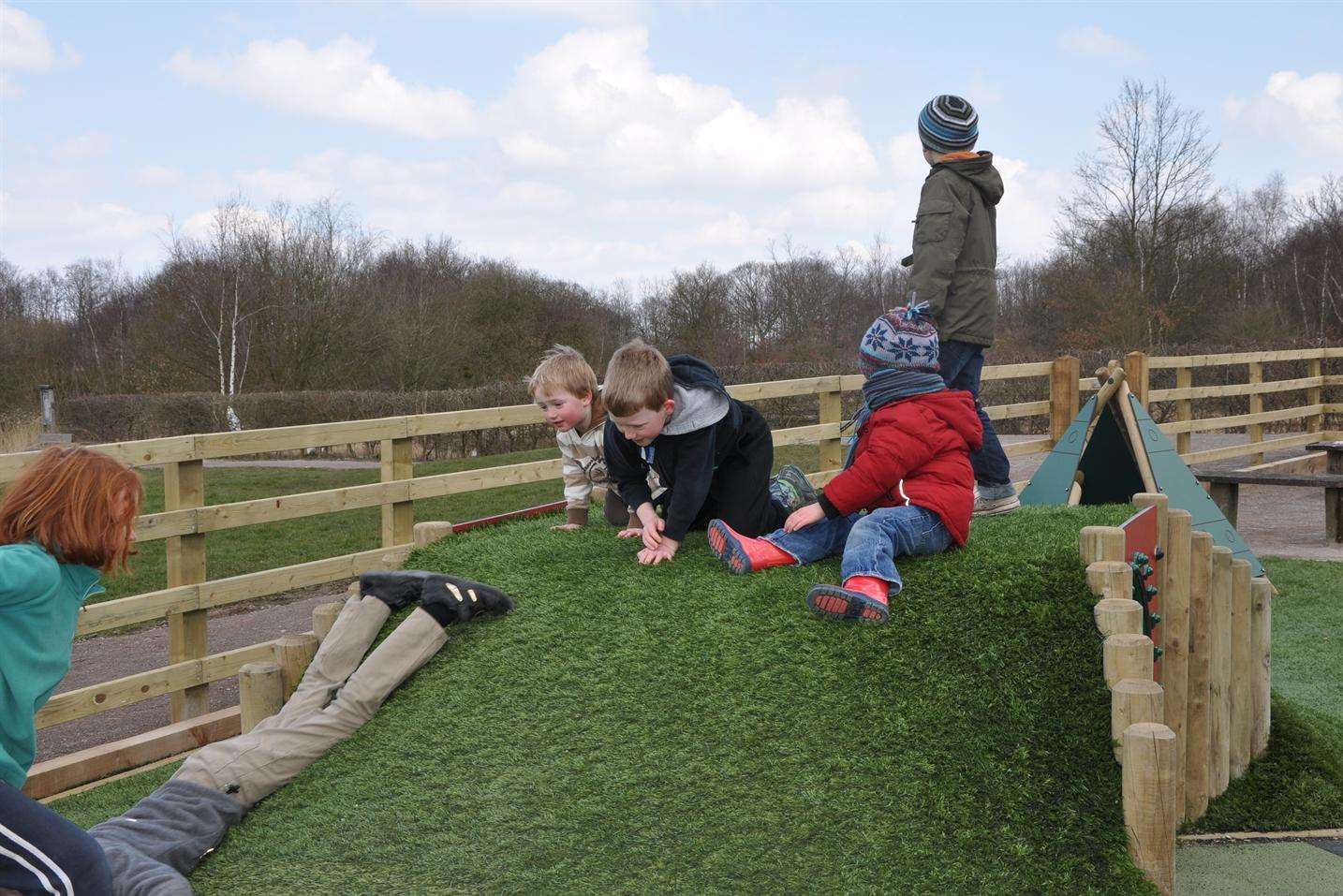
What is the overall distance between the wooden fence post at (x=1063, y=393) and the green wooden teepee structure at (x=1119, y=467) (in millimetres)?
3580

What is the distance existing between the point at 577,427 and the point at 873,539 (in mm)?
1739

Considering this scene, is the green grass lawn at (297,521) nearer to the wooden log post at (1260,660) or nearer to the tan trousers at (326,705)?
the tan trousers at (326,705)

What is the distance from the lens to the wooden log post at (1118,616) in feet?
11.0

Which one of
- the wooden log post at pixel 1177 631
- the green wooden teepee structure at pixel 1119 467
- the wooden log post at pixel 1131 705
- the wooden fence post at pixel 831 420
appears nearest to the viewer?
the wooden log post at pixel 1131 705

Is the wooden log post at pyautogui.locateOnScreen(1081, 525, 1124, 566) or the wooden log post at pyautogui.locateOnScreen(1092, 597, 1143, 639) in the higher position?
the wooden log post at pyautogui.locateOnScreen(1081, 525, 1124, 566)

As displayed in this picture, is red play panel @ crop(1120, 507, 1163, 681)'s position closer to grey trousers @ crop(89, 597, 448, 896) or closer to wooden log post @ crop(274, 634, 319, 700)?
grey trousers @ crop(89, 597, 448, 896)

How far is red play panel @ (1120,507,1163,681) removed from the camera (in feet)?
13.0

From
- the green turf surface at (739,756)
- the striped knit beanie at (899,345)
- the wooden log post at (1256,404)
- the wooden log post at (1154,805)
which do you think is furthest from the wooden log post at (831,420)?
the wooden log post at (1256,404)

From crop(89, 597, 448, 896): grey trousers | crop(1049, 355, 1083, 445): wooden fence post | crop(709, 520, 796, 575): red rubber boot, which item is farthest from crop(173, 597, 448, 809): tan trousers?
crop(1049, 355, 1083, 445): wooden fence post

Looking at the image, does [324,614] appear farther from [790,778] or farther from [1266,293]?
[1266,293]

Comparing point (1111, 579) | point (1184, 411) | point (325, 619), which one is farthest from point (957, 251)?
point (1184, 411)

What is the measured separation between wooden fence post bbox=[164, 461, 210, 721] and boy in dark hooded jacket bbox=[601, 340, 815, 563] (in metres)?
2.21

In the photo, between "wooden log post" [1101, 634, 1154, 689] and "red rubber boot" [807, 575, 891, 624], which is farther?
"red rubber boot" [807, 575, 891, 624]

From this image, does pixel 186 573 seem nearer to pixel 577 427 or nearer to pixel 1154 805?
pixel 577 427
